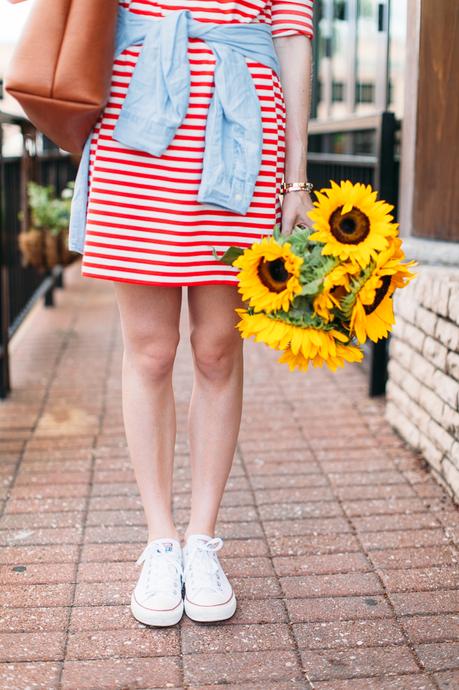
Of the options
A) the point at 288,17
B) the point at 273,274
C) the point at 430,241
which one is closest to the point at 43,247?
the point at 430,241

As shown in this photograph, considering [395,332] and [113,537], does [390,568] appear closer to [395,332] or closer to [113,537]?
[113,537]

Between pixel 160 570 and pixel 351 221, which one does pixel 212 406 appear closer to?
pixel 160 570

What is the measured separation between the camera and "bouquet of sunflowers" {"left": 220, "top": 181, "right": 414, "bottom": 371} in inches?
76.7

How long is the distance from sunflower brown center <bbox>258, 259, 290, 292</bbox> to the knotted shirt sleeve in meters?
0.71

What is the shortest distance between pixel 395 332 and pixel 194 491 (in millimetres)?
1614

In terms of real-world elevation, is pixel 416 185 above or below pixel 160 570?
above

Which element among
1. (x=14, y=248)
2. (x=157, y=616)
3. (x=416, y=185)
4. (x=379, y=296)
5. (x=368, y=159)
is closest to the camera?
(x=379, y=296)

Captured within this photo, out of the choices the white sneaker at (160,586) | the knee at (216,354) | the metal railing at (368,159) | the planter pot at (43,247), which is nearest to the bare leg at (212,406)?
the knee at (216,354)

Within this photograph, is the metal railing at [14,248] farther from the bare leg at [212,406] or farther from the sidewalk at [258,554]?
the bare leg at [212,406]

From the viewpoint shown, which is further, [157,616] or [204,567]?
[204,567]

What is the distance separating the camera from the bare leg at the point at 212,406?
7.79ft

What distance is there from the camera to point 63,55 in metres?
2.06

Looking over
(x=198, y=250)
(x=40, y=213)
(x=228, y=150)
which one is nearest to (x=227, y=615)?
(x=198, y=250)

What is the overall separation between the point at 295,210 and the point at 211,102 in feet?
1.15
